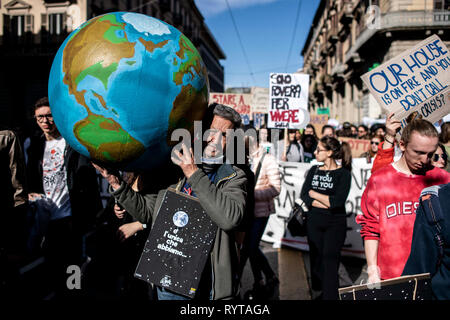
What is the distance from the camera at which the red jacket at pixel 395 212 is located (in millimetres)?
2143

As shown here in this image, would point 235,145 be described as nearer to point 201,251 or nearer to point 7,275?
point 201,251

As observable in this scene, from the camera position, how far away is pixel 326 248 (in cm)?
352

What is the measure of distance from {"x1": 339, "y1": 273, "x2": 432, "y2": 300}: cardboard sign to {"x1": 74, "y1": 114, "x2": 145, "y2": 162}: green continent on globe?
1127 mm

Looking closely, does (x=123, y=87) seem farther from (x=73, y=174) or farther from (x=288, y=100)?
(x=288, y=100)

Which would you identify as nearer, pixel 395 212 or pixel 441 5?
pixel 395 212

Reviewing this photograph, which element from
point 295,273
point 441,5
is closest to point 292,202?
point 295,273

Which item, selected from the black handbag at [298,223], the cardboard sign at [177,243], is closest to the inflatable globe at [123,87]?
the cardboard sign at [177,243]

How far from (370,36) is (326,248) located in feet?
59.7

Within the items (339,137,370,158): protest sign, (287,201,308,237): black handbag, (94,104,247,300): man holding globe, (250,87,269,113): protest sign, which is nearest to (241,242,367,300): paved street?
(287,201,308,237): black handbag

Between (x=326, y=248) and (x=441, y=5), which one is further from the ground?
(x=441, y=5)

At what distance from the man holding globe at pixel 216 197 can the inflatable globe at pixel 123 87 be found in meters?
0.27

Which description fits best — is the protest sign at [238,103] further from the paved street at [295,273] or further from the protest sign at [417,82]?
the protest sign at [417,82]

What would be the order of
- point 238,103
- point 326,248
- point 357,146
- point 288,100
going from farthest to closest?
1. point 238,103
2. point 357,146
3. point 288,100
4. point 326,248

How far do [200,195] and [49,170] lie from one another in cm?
220
